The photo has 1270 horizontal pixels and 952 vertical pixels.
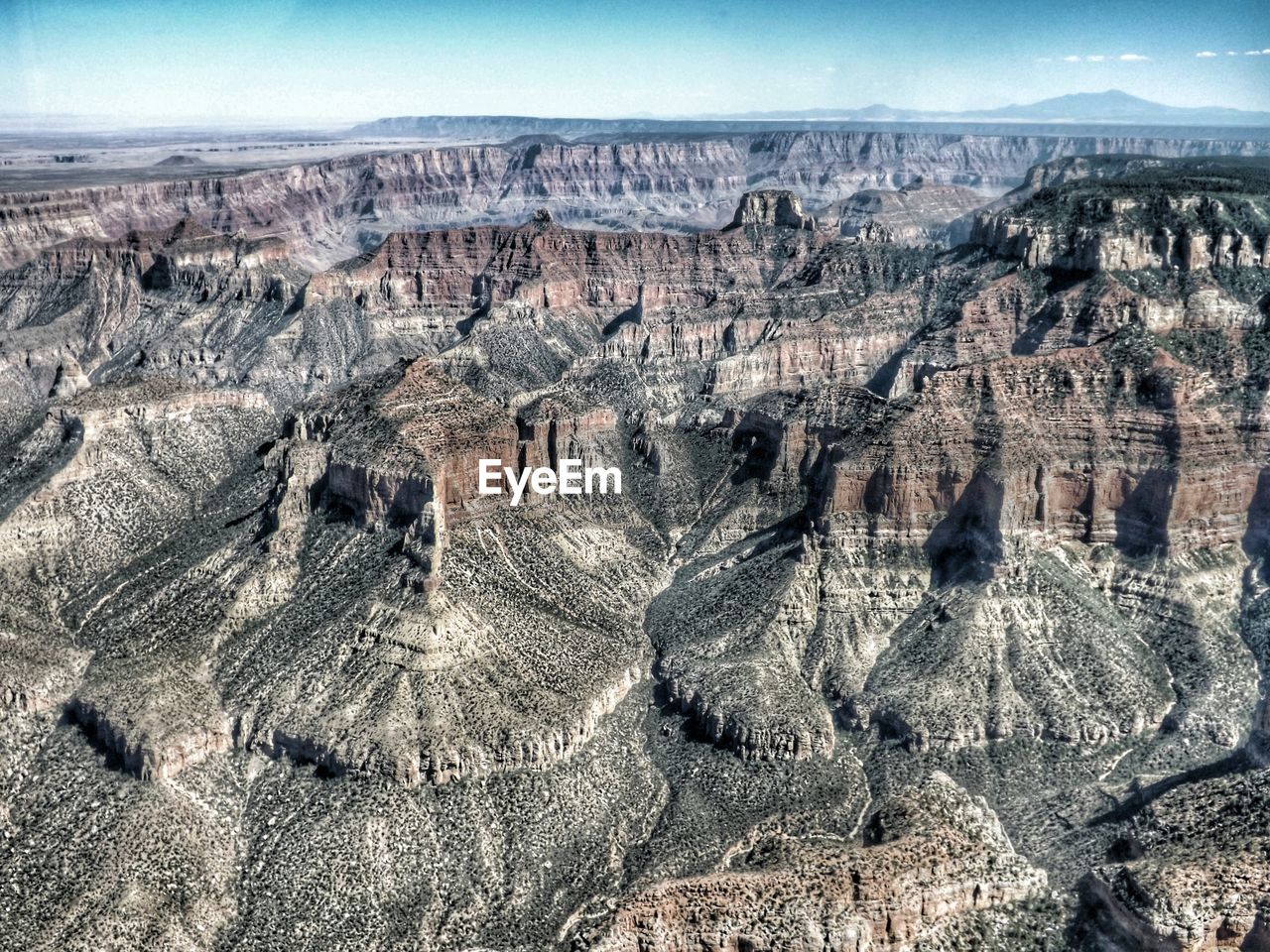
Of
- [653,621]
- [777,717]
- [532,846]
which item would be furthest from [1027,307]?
[532,846]

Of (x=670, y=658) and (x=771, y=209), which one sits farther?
(x=771, y=209)

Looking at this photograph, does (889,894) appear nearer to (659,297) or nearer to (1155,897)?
(1155,897)

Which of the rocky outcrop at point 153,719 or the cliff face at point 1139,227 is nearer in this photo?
the rocky outcrop at point 153,719

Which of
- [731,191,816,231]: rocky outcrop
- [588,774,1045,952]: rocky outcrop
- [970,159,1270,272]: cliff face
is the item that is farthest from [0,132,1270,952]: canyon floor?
[731,191,816,231]: rocky outcrop

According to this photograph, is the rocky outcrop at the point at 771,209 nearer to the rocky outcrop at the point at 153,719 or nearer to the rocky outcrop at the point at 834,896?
the rocky outcrop at the point at 153,719

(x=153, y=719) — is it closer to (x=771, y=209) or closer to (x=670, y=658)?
(x=670, y=658)

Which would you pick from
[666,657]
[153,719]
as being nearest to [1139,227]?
[666,657]

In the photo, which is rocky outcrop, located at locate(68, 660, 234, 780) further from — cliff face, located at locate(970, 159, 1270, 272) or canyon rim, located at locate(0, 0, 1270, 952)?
cliff face, located at locate(970, 159, 1270, 272)

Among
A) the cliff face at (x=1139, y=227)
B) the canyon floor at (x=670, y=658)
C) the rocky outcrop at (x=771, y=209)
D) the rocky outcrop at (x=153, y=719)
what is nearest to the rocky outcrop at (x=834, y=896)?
the canyon floor at (x=670, y=658)
